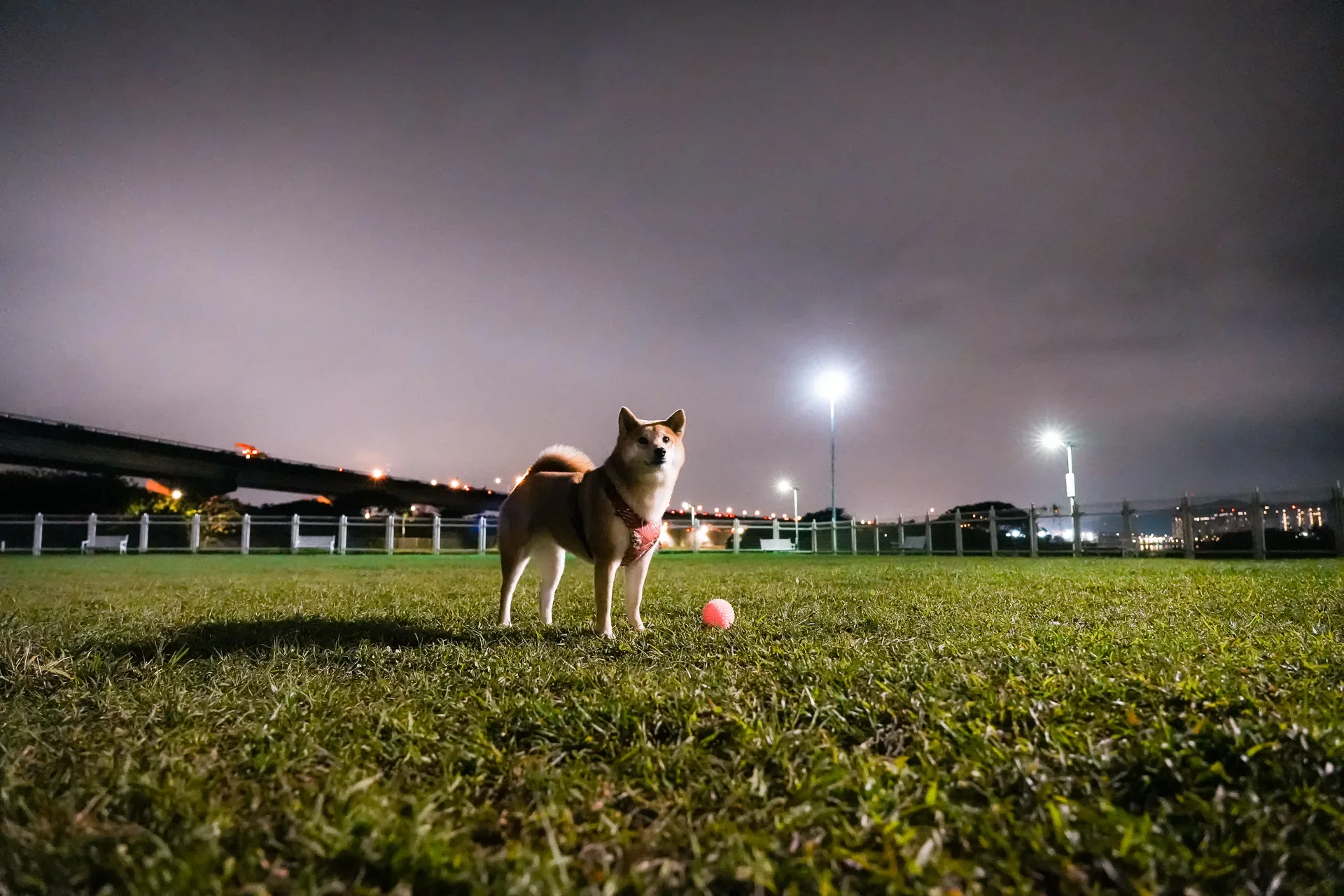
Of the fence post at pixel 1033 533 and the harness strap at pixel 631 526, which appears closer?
the harness strap at pixel 631 526

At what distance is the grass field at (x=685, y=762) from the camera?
1650 mm

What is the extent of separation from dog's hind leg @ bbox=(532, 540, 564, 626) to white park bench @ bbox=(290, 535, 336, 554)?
102 ft

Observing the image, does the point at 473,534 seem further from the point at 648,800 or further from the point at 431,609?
the point at 648,800

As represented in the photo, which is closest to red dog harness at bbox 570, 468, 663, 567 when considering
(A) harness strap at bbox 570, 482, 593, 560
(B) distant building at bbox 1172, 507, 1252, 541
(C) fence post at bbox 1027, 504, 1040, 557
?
(A) harness strap at bbox 570, 482, 593, 560

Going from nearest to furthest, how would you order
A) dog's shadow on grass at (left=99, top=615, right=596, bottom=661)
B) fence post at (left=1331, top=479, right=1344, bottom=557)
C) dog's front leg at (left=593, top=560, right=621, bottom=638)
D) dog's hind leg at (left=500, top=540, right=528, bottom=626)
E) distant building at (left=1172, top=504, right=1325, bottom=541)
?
dog's shadow on grass at (left=99, top=615, right=596, bottom=661), dog's front leg at (left=593, top=560, right=621, bottom=638), dog's hind leg at (left=500, top=540, right=528, bottom=626), fence post at (left=1331, top=479, right=1344, bottom=557), distant building at (left=1172, top=504, right=1325, bottom=541)

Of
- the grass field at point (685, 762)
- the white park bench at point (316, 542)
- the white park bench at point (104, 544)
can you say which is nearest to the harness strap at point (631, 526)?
the grass field at point (685, 762)

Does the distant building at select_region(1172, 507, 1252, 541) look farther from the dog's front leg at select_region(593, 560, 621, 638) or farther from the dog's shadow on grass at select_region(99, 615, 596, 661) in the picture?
the dog's shadow on grass at select_region(99, 615, 596, 661)

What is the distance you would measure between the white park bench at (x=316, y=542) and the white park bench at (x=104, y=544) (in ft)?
22.3

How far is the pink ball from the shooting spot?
540 cm

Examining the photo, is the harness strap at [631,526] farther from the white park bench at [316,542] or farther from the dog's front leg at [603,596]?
the white park bench at [316,542]

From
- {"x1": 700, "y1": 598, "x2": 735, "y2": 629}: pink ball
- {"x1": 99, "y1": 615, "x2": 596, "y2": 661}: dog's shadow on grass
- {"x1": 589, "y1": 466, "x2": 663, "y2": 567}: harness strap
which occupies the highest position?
{"x1": 589, "y1": 466, "x2": 663, "y2": 567}: harness strap

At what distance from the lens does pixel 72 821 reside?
1868 mm

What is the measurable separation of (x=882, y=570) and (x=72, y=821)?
41.0 ft

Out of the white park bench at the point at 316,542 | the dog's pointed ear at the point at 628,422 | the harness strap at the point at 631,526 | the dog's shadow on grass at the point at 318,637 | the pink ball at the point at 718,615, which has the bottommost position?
the white park bench at the point at 316,542
